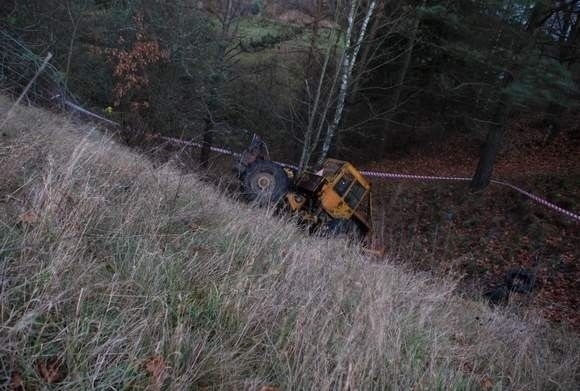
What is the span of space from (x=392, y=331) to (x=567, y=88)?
9.86 m

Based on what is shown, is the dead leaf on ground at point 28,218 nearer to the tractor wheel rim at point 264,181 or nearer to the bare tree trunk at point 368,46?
the tractor wheel rim at point 264,181

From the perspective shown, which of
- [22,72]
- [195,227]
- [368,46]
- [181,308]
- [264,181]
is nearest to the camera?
[181,308]

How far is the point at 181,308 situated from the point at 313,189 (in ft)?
24.7

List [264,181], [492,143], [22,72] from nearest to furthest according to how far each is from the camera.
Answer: [22,72], [264,181], [492,143]

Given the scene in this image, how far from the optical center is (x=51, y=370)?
5.11 ft

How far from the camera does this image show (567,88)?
9.93 metres

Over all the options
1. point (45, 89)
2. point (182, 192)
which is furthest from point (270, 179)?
point (182, 192)

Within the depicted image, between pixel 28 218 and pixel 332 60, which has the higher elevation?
pixel 332 60

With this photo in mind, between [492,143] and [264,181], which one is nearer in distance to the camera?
[264,181]

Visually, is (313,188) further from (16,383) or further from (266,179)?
(16,383)

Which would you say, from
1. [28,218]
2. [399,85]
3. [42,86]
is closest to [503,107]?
[399,85]

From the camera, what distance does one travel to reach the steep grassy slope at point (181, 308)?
169cm

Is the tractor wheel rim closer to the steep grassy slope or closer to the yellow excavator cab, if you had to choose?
the yellow excavator cab

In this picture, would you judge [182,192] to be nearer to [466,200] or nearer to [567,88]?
[567,88]
